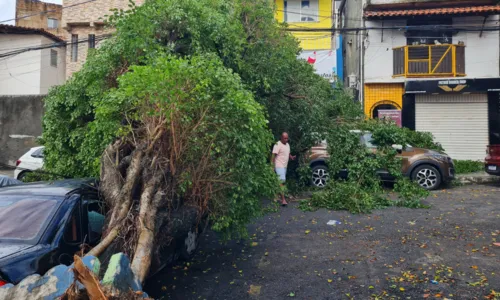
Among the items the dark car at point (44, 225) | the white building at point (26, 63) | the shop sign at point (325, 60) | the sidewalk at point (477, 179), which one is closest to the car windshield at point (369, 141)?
the sidewalk at point (477, 179)

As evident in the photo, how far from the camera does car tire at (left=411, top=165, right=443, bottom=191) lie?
11.7m

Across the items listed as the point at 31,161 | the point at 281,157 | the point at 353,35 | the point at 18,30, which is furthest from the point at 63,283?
the point at 18,30

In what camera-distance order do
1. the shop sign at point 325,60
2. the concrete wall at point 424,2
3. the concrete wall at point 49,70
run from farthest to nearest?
1. the concrete wall at point 49,70
2. the shop sign at point 325,60
3. the concrete wall at point 424,2

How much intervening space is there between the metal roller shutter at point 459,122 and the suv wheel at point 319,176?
8.00 metres

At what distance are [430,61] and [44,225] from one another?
58.3 feet

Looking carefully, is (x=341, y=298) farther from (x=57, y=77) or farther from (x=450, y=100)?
(x=57, y=77)

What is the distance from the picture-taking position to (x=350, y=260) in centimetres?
604

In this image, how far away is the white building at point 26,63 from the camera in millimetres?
24750

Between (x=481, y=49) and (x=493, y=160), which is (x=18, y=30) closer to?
(x=481, y=49)

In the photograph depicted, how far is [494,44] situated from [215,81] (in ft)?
56.0

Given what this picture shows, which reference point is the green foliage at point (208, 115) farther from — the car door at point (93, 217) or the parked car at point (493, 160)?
the parked car at point (493, 160)

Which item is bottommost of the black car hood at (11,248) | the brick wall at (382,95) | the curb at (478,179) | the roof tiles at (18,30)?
the black car hood at (11,248)

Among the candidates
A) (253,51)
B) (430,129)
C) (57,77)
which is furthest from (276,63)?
(57,77)

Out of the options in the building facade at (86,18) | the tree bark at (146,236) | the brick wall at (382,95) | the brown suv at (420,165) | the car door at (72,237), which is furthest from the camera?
the building facade at (86,18)
